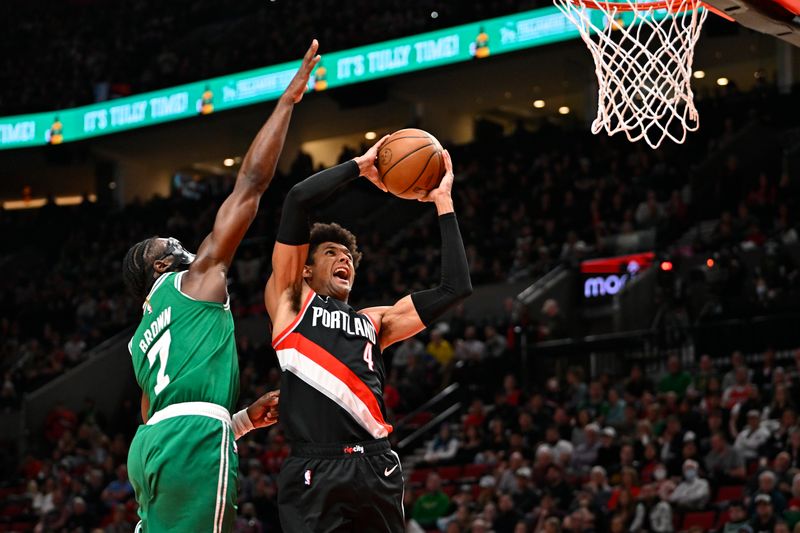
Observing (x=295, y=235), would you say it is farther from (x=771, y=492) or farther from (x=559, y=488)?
(x=559, y=488)

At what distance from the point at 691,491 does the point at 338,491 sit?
Result: 23.4 ft

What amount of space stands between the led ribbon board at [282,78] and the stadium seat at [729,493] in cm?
1118

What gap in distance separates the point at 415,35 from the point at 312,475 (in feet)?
63.9

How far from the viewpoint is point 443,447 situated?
14312 mm

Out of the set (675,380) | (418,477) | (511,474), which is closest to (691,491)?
(511,474)

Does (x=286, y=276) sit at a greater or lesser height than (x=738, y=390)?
greater

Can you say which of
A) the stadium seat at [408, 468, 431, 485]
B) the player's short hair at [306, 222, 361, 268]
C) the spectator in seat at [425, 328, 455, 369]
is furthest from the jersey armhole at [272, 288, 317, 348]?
the spectator in seat at [425, 328, 455, 369]

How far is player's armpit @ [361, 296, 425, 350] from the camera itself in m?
5.06

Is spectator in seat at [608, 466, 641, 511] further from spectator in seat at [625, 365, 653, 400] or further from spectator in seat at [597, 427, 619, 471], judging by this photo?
spectator in seat at [625, 365, 653, 400]

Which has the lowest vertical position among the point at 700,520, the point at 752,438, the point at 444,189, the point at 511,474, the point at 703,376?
the point at 700,520

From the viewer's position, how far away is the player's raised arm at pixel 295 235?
4691 mm

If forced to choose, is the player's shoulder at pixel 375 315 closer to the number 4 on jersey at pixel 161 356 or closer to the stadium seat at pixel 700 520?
the number 4 on jersey at pixel 161 356

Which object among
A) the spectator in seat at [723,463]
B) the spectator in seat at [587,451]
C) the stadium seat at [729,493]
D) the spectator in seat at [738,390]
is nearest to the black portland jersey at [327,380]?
the stadium seat at [729,493]

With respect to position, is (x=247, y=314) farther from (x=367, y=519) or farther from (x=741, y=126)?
(x=367, y=519)
